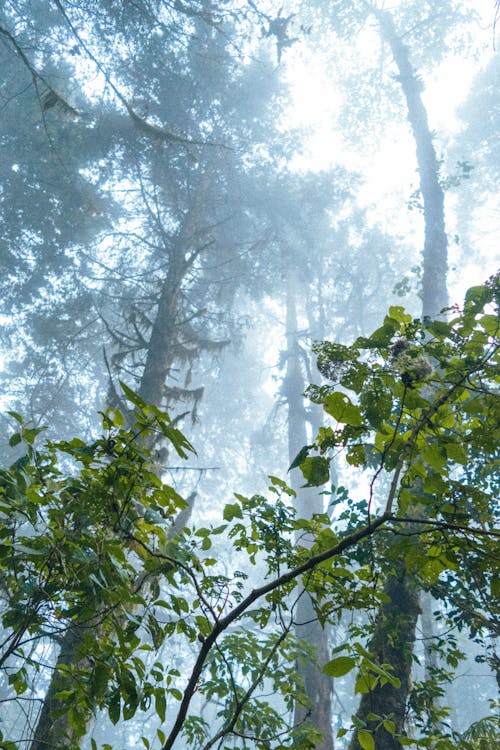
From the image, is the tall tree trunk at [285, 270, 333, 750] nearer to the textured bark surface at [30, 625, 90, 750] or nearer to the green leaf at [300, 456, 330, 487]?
the textured bark surface at [30, 625, 90, 750]

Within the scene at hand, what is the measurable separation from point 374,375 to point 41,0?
1791 cm

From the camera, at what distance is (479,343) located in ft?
5.14

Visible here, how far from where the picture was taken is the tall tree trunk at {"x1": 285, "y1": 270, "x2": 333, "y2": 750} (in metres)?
7.57

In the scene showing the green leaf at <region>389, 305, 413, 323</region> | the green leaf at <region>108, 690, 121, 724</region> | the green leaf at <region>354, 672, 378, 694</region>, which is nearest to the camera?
the green leaf at <region>354, 672, 378, 694</region>

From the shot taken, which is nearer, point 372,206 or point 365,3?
point 365,3

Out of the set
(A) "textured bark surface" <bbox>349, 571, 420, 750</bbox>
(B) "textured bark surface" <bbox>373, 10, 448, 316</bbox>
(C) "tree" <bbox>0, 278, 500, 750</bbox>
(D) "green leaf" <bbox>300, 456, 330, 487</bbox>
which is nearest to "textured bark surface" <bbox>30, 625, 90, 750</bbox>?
(C) "tree" <bbox>0, 278, 500, 750</bbox>

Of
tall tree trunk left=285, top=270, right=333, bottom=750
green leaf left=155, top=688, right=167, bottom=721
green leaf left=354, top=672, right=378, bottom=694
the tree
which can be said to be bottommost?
green leaf left=155, top=688, right=167, bottom=721

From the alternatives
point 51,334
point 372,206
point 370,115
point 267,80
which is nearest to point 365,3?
point 267,80

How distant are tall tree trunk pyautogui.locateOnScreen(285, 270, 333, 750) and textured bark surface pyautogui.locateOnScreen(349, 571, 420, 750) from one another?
21.8 inches

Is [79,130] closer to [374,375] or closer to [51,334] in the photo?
[51,334]

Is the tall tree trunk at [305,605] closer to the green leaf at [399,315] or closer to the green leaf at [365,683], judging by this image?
the green leaf at [365,683]

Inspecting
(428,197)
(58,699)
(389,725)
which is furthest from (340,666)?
(428,197)

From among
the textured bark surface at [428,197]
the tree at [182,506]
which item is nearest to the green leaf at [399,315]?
the tree at [182,506]

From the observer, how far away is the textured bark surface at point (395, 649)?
4.04 metres
